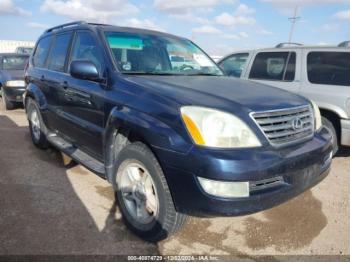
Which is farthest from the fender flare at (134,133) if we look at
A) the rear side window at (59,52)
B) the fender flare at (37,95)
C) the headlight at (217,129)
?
the fender flare at (37,95)

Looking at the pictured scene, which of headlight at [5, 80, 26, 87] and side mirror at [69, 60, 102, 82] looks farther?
headlight at [5, 80, 26, 87]

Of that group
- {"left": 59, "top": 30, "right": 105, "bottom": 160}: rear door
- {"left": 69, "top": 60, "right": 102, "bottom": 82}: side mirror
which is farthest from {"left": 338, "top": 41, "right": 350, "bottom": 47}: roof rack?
{"left": 69, "top": 60, "right": 102, "bottom": 82}: side mirror

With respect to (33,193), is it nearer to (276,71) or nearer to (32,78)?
(32,78)

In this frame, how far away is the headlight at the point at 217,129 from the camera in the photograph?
7.86ft

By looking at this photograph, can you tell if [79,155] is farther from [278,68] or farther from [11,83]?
[11,83]

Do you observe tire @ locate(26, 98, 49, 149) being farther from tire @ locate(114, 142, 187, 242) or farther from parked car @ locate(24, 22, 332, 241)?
tire @ locate(114, 142, 187, 242)

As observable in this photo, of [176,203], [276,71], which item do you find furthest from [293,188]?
[276,71]

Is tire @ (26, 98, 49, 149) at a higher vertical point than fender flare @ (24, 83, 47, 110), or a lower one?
lower

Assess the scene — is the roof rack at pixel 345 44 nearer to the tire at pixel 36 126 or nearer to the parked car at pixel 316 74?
the parked car at pixel 316 74

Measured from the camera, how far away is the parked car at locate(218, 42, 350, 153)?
489 cm

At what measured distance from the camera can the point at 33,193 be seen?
12.5ft

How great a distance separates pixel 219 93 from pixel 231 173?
0.80 meters

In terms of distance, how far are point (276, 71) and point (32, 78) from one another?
4161mm

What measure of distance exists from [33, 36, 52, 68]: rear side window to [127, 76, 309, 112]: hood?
2.60 metres
